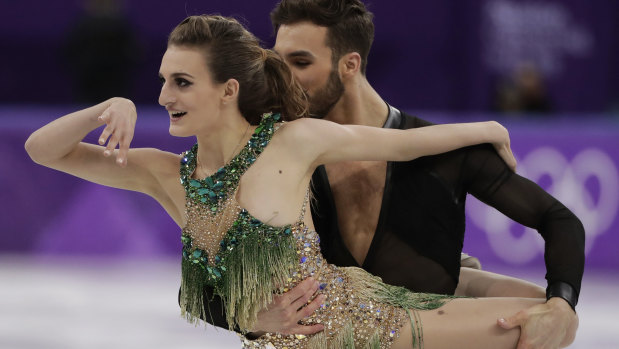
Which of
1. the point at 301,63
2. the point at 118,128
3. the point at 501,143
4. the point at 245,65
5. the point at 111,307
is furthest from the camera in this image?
the point at 111,307

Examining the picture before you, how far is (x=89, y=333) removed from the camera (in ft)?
16.6

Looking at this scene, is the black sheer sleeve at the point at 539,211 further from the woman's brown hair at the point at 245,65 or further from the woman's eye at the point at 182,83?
the woman's eye at the point at 182,83

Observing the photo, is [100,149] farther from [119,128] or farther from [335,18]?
[335,18]

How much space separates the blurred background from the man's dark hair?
0.35m

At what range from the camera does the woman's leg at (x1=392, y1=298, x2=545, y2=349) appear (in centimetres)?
284

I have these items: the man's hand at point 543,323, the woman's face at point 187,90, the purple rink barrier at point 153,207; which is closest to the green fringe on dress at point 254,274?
the woman's face at point 187,90

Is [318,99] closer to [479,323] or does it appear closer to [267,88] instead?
[267,88]

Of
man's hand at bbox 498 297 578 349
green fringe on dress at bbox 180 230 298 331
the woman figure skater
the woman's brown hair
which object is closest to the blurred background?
the woman's brown hair

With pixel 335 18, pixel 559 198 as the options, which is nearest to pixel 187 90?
pixel 335 18

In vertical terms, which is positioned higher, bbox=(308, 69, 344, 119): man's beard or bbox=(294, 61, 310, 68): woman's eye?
bbox=(294, 61, 310, 68): woman's eye

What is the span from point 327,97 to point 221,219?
0.84 meters

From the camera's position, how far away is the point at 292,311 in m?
2.80

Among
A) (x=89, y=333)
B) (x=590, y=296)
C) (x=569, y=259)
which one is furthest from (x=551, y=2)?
(x=569, y=259)

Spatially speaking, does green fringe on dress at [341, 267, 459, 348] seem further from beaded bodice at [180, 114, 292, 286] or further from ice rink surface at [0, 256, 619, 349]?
ice rink surface at [0, 256, 619, 349]
